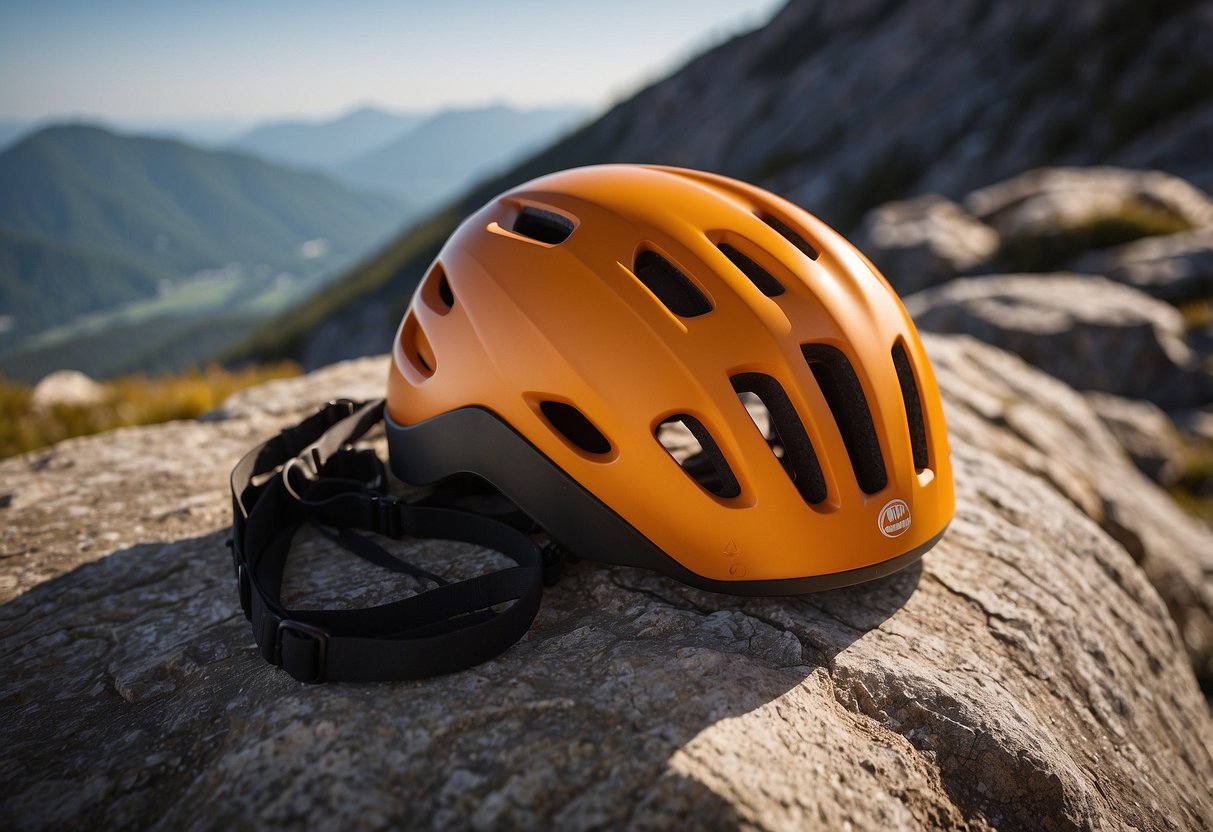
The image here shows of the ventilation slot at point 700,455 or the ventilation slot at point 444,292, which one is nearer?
the ventilation slot at point 700,455

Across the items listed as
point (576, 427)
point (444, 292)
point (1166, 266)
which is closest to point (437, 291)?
point (444, 292)

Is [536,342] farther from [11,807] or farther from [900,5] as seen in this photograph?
[900,5]

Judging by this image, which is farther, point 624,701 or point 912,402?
point 912,402

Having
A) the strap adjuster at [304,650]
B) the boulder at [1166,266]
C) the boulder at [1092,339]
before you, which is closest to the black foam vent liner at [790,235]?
the strap adjuster at [304,650]

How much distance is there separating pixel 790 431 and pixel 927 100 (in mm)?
41191

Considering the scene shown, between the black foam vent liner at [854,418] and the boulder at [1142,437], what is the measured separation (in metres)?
5.45

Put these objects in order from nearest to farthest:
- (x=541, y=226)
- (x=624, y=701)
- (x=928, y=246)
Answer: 1. (x=624, y=701)
2. (x=541, y=226)
3. (x=928, y=246)

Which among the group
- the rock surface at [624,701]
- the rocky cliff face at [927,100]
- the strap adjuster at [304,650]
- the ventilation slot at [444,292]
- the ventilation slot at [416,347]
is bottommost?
the rocky cliff face at [927,100]

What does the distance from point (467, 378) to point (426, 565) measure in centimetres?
77

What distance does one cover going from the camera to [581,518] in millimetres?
2436

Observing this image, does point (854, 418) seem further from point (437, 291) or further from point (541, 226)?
point (437, 291)

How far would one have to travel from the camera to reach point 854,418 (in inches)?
96.7

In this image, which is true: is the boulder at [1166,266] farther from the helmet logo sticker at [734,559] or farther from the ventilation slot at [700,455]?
the helmet logo sticker at [734,559]

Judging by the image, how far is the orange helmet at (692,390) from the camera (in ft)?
7.43
